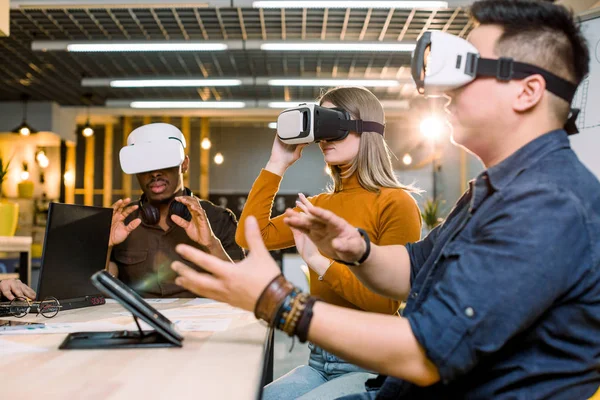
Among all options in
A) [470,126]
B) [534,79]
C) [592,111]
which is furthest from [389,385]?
[592,111]

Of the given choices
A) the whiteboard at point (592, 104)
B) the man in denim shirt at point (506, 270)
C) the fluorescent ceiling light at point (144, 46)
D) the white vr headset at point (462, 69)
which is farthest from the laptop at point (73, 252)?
the fluorescent ceiling light at point (144, 46)

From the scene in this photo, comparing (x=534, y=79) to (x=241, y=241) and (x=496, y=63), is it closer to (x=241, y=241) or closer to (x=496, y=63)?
(x=496, y=63)

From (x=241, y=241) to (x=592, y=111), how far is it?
6.61 ft

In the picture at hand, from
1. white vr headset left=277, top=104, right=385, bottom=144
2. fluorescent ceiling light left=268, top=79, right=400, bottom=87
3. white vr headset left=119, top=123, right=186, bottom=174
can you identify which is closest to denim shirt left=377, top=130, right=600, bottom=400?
white vr headset left=277, top=104, right=385, bottom=144

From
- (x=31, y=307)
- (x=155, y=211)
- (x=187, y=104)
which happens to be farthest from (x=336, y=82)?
(x=31, y=307)

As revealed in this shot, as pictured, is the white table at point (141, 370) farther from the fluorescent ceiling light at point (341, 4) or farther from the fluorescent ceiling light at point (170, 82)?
the fluorescent ceiling light at point (170, 82)

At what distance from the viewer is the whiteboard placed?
281cm

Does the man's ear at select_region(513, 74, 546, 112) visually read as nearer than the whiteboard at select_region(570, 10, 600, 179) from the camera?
Yes

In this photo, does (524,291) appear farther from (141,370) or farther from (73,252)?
(73,252)

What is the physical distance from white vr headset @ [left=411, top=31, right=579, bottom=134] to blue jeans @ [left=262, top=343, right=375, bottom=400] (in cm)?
85

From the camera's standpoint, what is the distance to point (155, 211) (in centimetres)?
269

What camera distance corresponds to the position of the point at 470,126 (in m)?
1.14

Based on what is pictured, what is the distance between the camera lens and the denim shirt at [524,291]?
0.89 meters

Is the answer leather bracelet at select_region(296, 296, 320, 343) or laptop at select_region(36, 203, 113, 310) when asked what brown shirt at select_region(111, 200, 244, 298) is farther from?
leather bracelet at select_region(296, 296, 320, 343)
